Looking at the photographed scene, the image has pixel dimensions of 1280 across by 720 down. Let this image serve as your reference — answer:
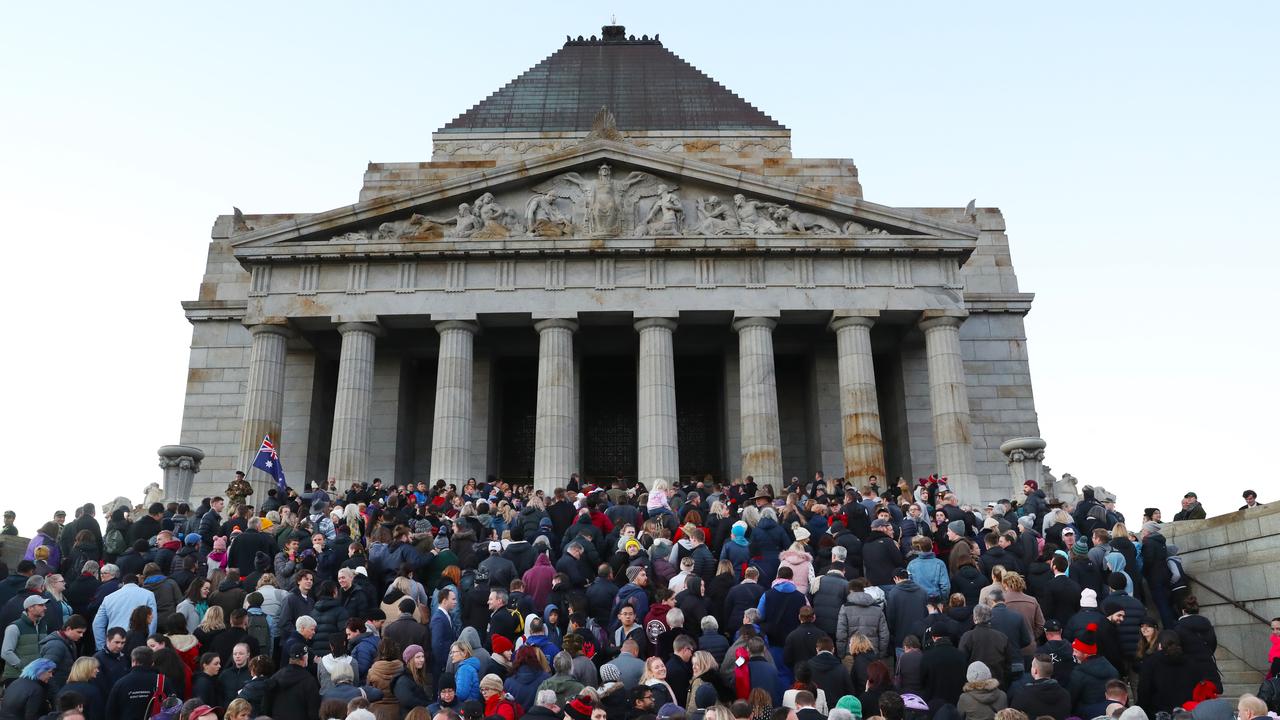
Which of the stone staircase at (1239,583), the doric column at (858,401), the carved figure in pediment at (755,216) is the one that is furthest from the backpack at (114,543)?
the carved figure in pediment at (755,216)

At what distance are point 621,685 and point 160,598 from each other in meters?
7.11

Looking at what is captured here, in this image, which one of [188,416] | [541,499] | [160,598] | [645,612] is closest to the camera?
[645,612]

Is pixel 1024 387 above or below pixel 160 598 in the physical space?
above

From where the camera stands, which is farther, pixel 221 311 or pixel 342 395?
pixel 221 311

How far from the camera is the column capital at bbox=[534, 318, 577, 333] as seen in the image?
31.8m

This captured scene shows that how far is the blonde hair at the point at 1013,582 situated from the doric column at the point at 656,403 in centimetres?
1690

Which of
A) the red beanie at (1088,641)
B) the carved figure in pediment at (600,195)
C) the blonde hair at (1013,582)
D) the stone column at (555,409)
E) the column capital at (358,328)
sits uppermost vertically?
the carved figure in pediment at (600,195)

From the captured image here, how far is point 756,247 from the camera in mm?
32000

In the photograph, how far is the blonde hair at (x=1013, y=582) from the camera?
13.8m

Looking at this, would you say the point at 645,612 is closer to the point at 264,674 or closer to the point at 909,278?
the point at 264,674

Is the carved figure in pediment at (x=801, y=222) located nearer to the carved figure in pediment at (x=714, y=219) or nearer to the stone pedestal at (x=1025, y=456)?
the carved figure in pediment at (x=714, y=219)

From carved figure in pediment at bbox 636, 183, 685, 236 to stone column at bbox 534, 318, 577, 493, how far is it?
141 inches

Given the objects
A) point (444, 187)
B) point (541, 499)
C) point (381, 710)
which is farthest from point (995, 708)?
point (444, 187)

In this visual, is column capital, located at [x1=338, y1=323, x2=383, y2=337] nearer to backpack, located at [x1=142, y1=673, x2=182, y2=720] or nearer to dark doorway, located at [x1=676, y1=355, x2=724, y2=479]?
dark doorway, located at [x1=676, y1=355, x2=724, y2=479]
